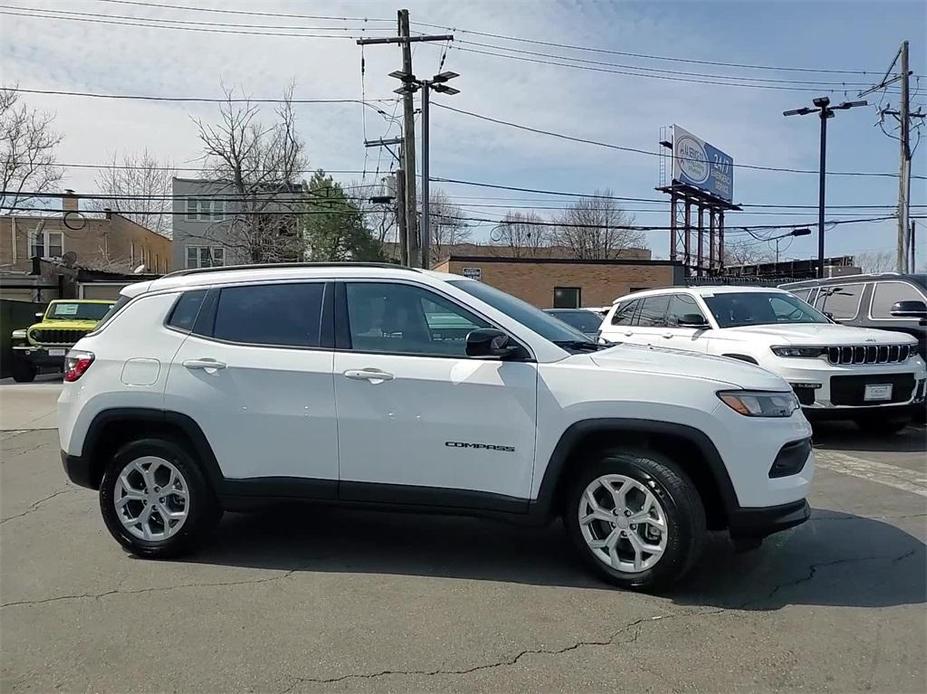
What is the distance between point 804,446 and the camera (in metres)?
3.98

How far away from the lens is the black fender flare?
3.77m

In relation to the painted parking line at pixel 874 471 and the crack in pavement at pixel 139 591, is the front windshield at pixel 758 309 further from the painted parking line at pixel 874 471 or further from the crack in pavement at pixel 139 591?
the crack in pavement at pixel 139 591

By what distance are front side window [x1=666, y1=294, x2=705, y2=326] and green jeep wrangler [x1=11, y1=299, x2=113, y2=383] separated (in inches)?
491

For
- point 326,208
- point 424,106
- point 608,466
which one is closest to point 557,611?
point 608,466

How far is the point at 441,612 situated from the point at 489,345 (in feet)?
4.72

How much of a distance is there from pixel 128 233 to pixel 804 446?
54466 millimetres

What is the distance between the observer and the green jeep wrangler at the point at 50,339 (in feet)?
51.1

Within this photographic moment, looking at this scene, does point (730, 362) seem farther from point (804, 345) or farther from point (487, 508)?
point (804, 345)

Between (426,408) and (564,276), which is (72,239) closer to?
(564,276)

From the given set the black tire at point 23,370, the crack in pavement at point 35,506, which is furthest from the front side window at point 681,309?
the black tire at point 23,370

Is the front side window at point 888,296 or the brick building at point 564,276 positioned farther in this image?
the brick building at point 564,276

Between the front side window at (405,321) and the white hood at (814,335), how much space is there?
→ 482cm

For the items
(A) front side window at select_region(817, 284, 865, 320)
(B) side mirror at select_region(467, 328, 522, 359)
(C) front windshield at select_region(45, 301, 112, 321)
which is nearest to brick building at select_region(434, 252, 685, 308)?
(C) front windshield at select_region(45, 301, 112, 321)

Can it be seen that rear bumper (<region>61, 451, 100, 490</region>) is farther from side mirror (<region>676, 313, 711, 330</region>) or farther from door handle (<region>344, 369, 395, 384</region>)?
side mirror (<region>676, 313, 711, 330</region>)
